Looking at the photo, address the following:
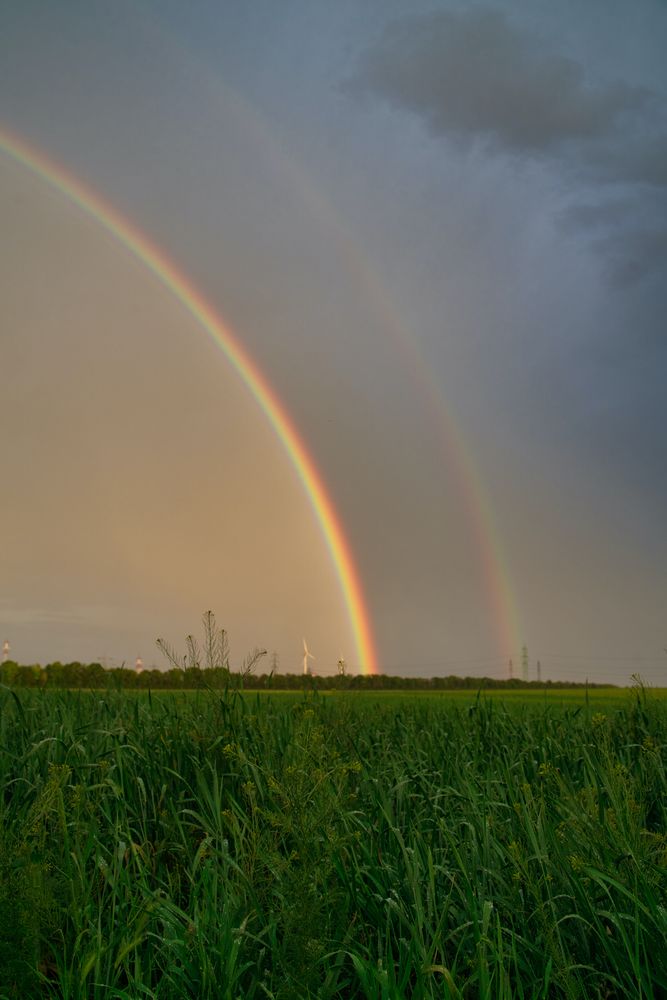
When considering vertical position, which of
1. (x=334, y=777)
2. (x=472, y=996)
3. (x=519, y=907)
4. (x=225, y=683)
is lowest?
(x=472, y=996)

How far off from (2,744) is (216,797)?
1.96 metres

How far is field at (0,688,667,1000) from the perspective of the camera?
323 centimetres

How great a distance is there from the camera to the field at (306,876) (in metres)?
3.23

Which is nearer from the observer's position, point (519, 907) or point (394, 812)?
point (519, 907)

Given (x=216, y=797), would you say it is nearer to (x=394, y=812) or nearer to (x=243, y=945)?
(x=394, y=812)

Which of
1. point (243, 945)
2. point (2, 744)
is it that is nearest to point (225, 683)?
point (2, 744)

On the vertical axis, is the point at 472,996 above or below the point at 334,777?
below

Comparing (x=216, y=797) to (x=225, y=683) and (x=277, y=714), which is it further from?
(x=277, y=714)

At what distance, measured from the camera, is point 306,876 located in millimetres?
3150

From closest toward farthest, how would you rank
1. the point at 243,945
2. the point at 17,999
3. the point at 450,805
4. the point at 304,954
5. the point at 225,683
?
the point at 304,954 < the point at 17,999 < the point at 243,945 < the point at 450,805 < the point at 225,683

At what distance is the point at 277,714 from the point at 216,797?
2362 millimetres

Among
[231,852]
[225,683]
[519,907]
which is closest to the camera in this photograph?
[519,907]

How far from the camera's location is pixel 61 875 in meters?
4.08

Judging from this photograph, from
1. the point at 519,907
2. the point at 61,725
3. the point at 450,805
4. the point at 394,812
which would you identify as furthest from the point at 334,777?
the point at 61,725
